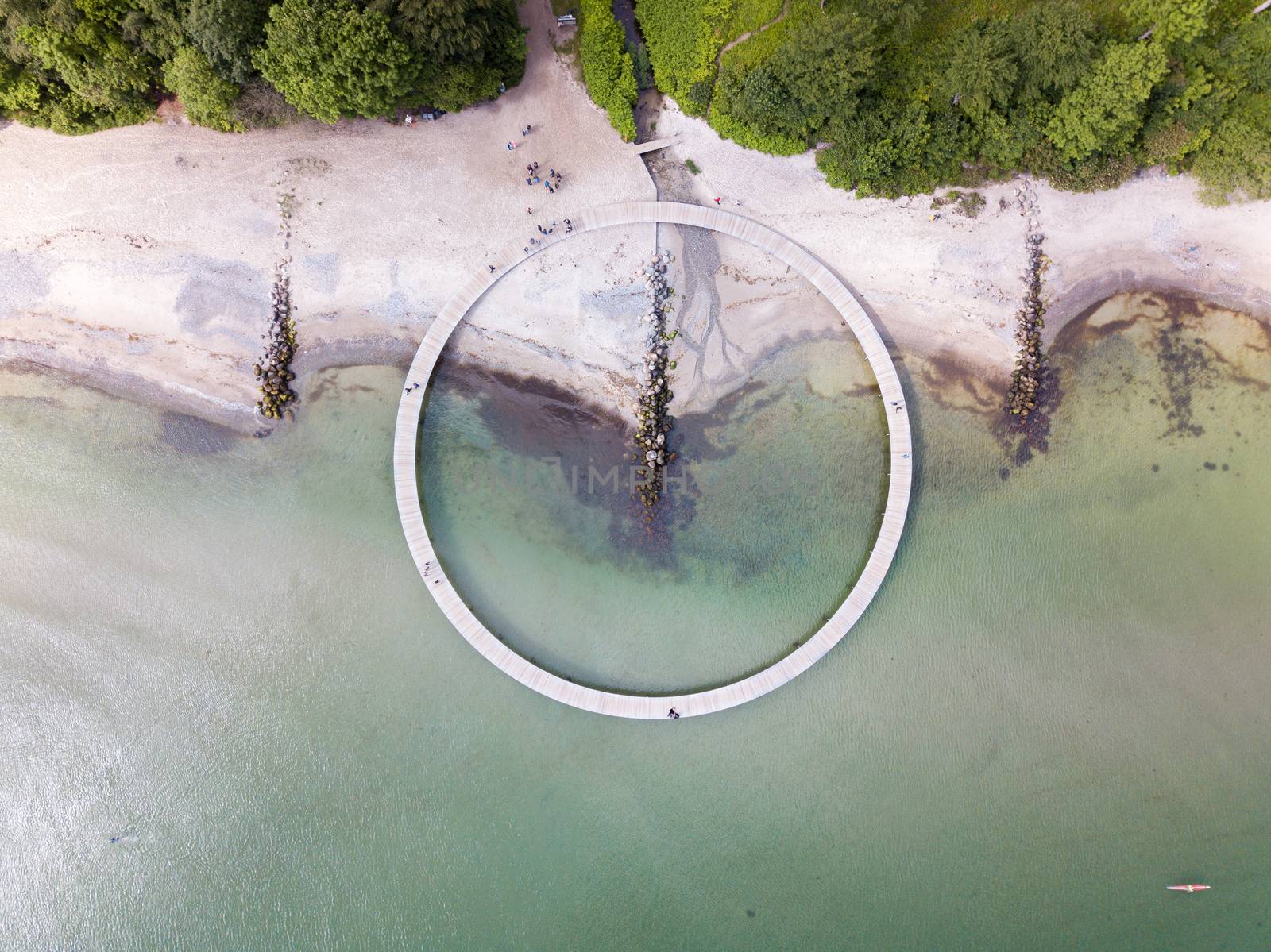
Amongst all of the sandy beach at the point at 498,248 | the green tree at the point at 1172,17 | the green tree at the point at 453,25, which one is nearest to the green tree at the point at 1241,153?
the sandy beach at the point at 498,248

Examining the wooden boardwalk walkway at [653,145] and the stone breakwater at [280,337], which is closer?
the wooden boardwalk walkway at [653,145]

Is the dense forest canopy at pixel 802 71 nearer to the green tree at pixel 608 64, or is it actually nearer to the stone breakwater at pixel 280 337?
the green tree at pixel 608 64

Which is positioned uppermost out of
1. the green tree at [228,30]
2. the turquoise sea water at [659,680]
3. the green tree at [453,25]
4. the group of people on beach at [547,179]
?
the green tree at [453,25]

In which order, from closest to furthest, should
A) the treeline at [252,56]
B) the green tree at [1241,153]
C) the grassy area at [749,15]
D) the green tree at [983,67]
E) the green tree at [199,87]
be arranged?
the treeline at [252,56] < the green tree at [983,67] < the green tree at [199,87] < the green tree at [1241,153] < the grassy area at [749,15]

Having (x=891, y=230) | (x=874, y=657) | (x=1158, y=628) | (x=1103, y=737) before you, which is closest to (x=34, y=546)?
(x=874, y=657)

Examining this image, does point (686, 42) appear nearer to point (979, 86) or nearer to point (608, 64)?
point (608, 64)

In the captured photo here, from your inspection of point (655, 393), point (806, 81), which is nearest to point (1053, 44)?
point (806, 81)
